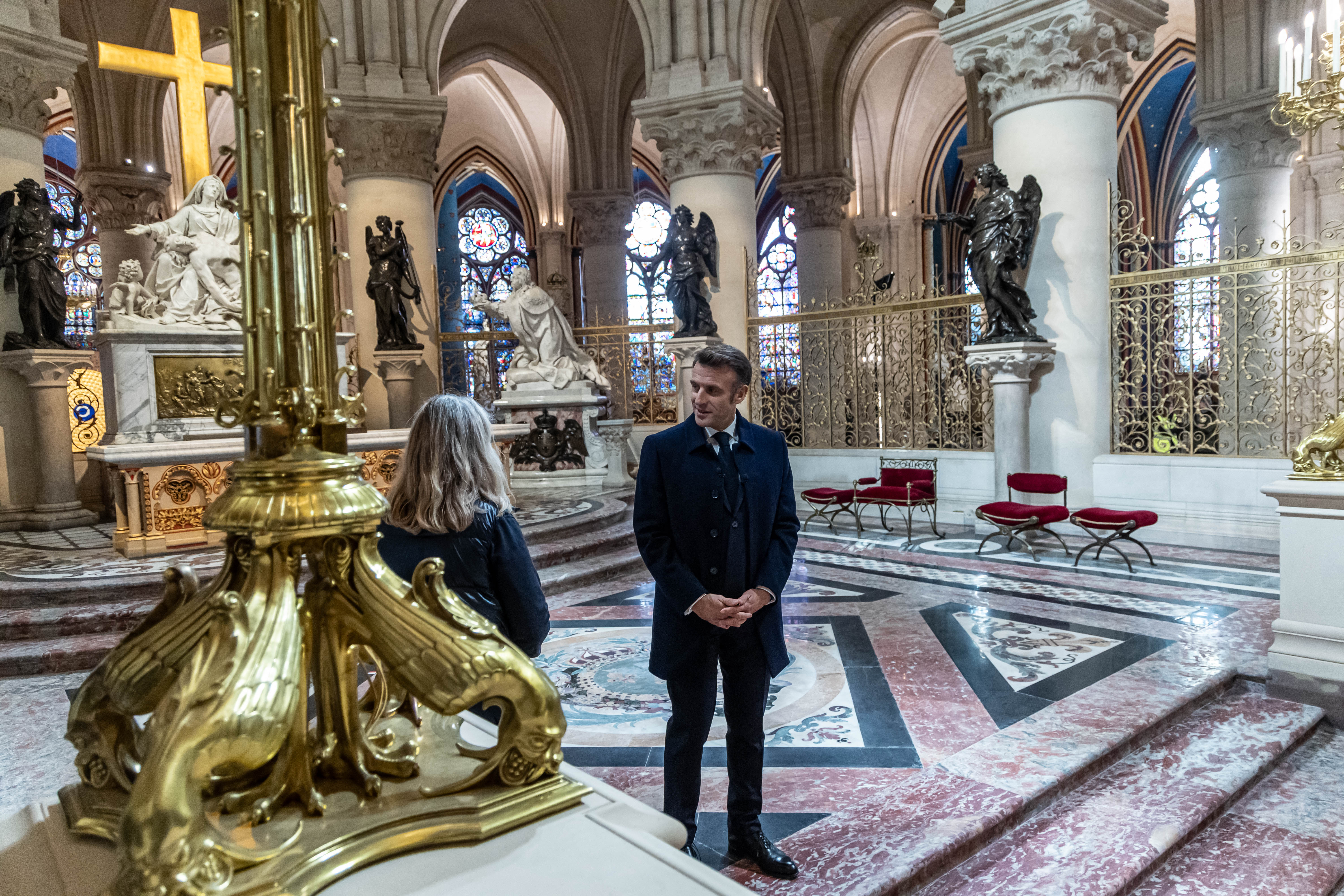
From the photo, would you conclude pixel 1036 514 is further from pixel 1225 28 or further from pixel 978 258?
pixel 1225 28

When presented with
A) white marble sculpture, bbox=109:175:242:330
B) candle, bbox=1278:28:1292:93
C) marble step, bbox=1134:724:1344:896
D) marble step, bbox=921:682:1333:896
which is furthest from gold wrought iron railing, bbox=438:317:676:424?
marble step, bbox=1134:724:1344:896

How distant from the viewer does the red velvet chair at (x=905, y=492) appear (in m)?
8.23

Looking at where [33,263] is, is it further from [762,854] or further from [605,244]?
[605,244]

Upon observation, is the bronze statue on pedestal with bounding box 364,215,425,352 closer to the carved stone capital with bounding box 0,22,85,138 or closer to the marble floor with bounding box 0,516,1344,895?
the carved stone capital with bounding box 0,22,85,138

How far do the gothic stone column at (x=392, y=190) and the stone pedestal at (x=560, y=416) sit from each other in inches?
74.3

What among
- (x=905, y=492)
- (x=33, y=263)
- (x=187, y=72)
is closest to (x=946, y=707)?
(x=187, y=72)

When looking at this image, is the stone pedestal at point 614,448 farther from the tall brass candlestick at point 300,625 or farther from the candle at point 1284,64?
the tall brass candlestick at point 300,625

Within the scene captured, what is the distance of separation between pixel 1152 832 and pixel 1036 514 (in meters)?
4.51

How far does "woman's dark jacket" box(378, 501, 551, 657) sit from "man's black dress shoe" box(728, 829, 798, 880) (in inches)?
32.3

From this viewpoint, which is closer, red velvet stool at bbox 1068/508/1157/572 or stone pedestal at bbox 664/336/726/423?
red velvet stool at bbox 1068/508/1157/572

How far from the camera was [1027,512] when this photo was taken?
7.12 meters

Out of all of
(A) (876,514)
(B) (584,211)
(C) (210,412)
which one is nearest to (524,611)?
(C) (210,412)

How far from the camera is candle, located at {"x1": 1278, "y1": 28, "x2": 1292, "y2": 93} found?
17.1 feet

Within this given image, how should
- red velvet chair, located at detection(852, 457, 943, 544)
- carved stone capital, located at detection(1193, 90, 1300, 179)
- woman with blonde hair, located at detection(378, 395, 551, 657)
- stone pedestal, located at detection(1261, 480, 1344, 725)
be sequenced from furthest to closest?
carved stone capital, located at detection(1193, 90, 1300, 179) < red velvet chair, located at detection(852, 457, 943, 544) < stone pedestal, located at detection(1261, 480, 1344, 725) < woman with blonde hair, located at detection(378, 395, 551, 657)
